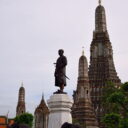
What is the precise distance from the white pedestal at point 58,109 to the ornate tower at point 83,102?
45975mm

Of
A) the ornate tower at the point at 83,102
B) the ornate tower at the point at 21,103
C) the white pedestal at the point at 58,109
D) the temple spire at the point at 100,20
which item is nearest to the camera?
the white pedestal at the point at 58,109

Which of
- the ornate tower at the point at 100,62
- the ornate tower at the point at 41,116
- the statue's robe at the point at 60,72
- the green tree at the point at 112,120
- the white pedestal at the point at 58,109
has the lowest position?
the white pedestal at the point at 58,109

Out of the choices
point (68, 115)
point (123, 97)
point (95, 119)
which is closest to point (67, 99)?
point (68, 115)

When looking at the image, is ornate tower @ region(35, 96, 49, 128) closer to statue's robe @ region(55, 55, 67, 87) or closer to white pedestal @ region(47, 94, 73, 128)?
statue's robe @ region(55, 55, 67, 87)

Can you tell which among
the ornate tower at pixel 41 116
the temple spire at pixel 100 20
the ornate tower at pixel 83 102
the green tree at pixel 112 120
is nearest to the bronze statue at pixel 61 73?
the green tree at pixel 112 120

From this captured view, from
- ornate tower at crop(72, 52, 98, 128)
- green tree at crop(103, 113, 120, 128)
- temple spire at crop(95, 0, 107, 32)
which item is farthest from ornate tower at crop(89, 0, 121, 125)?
green tree at crop(103, 113, 120, 128)

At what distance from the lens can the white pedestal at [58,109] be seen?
13.7 m

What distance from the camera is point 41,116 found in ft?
250

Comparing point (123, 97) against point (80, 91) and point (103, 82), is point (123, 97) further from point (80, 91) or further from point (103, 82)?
point (103, 82)

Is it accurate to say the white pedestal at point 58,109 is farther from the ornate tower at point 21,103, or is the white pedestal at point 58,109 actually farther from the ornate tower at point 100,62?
the ornate tower at point 21,103

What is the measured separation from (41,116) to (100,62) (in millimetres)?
18353

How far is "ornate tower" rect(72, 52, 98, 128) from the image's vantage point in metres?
60.2

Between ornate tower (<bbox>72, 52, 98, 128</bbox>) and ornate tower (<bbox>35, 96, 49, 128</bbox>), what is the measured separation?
10.8m

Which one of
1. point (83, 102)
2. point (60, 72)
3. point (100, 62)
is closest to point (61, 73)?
point (60, 72)
